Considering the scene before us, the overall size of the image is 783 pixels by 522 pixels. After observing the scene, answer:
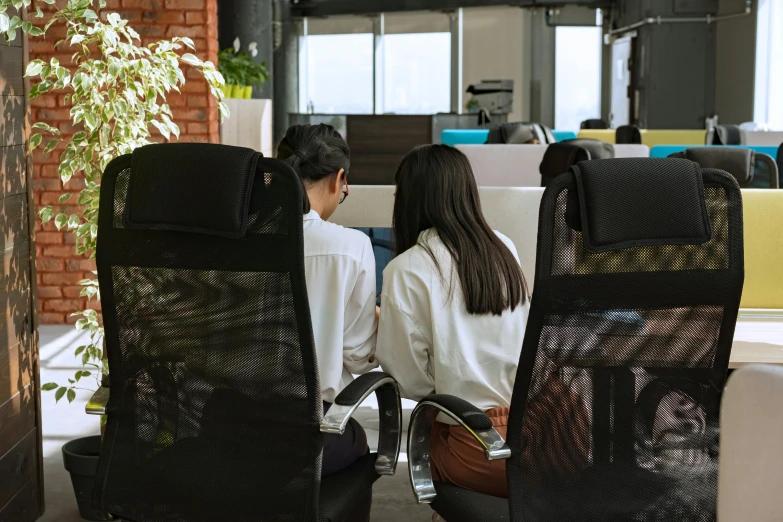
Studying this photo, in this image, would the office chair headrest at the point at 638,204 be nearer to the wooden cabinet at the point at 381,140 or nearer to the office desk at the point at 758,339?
the office desk at the point at 758,339

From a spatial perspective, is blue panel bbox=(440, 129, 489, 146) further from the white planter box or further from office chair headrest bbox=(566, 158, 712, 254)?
office chair headrest bbox=(566, 158, 712, 254)

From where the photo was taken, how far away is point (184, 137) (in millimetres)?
4758

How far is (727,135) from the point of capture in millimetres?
6047

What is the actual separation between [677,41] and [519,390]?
37.7ft

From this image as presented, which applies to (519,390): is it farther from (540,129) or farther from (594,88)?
(594,88)

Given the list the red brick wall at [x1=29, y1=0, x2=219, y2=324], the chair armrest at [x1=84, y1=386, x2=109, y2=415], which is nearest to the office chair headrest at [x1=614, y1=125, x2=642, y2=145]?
the red brick wall at [x1=29, y1=0, x2=219, y2=324]

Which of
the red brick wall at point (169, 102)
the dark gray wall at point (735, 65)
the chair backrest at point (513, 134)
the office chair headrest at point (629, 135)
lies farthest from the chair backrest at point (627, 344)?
the dark gray wall at point (735, 65)

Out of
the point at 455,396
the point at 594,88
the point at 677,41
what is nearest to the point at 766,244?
the point at 455,396

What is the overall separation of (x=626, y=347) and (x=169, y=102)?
368 centimetres

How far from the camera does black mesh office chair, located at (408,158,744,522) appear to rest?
146cm

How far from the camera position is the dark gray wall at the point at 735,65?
10.8 meters

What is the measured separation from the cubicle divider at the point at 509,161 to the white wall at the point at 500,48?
9624 mm

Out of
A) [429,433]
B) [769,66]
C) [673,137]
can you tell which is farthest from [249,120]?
[769,66]

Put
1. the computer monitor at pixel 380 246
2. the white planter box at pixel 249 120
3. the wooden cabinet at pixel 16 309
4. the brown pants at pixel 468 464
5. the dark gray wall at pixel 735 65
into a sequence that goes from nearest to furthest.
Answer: the brown pants at pixel 468 464
the wooden cabinet at pixel 16 309
the computer monitor at pixel 380 246
the white planter box at pixel 249 120
the dark gray wall at pixel 735 65
